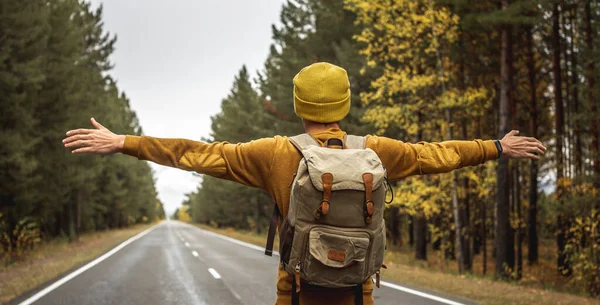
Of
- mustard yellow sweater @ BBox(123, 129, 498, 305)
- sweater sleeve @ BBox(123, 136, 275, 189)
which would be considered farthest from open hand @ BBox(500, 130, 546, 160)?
sweater sleeve @ BBox(123, 136, 275, 189)

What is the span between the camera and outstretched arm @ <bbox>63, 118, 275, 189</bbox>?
243cm

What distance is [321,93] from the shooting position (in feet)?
8.29

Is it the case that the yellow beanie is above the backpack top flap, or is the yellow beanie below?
above

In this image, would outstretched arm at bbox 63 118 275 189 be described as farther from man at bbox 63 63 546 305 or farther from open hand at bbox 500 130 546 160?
open hand at bbox 500 130 546 160

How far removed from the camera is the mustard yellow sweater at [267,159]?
8.09 ft

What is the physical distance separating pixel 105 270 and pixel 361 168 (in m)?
12.4

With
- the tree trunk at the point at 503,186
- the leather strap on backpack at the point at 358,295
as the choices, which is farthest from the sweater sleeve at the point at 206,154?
the tree trunk at the point at 503,186

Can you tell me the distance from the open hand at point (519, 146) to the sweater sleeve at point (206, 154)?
1.26m

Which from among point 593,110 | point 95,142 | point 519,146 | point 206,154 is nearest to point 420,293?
point 519,146

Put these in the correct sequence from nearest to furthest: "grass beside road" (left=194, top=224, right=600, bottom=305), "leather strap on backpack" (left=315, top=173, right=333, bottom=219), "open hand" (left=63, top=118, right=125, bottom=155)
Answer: "leather strap on backpack" (left=315, top=173, right=333, bottom=219), "open hand" (left=63, top=118, right=125, bottom=155), "grass beside road" (left=194, top=224, right=600, bottom=305)

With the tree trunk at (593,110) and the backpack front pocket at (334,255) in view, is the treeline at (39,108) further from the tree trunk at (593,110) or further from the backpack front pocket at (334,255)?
the tree trunk at (593,110)

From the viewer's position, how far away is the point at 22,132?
19.5m

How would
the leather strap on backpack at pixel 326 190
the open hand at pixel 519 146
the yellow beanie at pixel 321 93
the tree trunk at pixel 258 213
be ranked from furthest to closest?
1. the tree trunk at pixel 258 213
2. the open hand at pixel 519 146
3. the yellow beanie at pixel 321 93
4. the leather strap on backpack at pixel 326 190

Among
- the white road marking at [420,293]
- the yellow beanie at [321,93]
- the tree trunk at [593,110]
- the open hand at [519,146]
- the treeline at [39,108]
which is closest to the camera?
the yellow beanie at [321,93]
